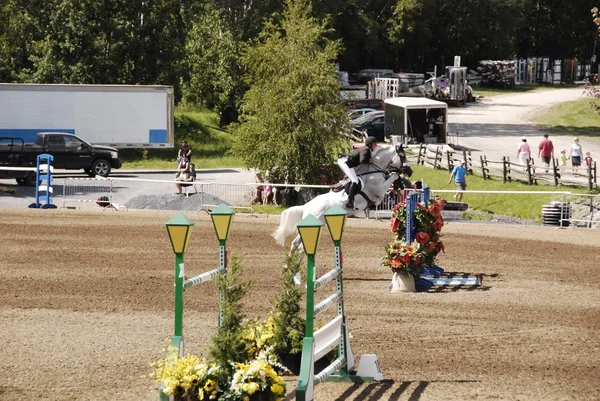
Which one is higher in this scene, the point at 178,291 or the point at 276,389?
the point at 178,291

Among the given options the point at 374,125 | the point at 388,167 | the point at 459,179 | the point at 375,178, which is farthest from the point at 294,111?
the point at 374,125

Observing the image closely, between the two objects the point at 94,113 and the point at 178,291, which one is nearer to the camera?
the point at 178,291

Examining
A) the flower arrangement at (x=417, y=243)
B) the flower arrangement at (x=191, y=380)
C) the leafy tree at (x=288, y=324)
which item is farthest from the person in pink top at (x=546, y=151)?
the flower arrangement at (x=191, y=380)

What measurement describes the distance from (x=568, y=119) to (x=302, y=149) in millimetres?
31114

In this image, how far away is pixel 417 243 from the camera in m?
14.8

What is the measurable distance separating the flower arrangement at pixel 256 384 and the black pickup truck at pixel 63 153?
964 inches

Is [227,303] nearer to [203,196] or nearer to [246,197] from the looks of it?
[203,196]

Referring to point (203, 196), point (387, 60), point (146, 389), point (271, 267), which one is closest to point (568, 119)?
point (387, 60)

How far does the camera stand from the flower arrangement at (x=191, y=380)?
799 cm

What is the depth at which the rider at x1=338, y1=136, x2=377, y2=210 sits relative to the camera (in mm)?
16156

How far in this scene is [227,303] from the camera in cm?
832

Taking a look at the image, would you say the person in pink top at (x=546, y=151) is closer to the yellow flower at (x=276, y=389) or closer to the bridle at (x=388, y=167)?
the bridle at (x=388, y=167)

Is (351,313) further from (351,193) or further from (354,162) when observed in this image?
(354,162)

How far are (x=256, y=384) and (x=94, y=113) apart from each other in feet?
97.9
